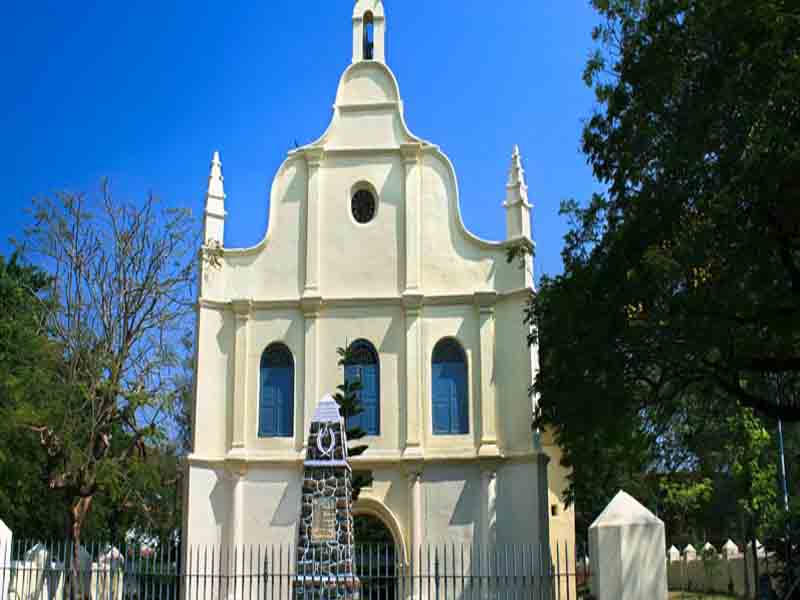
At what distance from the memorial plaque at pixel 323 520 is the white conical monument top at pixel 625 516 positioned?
3871mm

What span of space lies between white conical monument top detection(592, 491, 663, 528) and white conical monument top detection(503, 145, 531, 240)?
12.8 meters

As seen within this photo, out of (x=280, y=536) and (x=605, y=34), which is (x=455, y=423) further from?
(x=605, y=34)

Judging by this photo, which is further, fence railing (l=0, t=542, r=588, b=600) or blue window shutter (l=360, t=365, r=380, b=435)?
blue window shutter (l=360, t=365, r=380, b=435)

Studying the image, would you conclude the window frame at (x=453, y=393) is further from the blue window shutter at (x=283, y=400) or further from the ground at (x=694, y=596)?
the ground at (x=694, y=596)

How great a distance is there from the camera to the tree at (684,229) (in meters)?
13.3

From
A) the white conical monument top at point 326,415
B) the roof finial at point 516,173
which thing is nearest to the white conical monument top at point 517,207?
the roof finial at point 516,173

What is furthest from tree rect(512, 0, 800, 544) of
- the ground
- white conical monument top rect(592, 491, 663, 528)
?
the ground

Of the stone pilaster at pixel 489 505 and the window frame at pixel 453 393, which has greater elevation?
the window frame at pixel 453 393

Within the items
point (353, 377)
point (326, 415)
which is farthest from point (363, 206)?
point (326, 415)

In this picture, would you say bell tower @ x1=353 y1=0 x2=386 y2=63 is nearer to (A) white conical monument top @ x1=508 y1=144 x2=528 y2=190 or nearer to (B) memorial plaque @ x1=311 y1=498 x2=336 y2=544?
(A) white conical monument top @ x1=508 y1=144 x2=528 y2=190

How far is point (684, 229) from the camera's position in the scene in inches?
563

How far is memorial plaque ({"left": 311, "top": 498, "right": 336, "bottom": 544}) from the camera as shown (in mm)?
14109

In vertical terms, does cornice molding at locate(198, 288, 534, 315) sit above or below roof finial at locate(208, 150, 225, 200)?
below

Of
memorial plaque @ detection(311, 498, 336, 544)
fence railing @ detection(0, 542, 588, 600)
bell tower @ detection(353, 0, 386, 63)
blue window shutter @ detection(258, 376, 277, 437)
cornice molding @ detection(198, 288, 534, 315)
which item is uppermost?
bell tower @ detection(353, 0, 386, 63)
